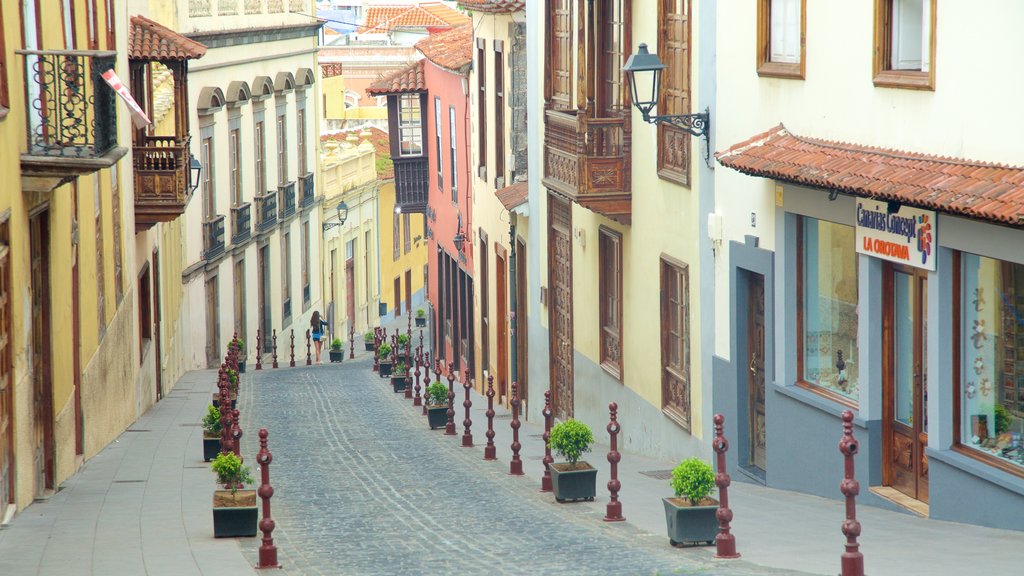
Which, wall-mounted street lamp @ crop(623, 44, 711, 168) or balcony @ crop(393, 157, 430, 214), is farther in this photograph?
balcony @ crop(393, 157, 430, 214)

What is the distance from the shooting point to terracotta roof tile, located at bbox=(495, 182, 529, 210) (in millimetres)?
23328

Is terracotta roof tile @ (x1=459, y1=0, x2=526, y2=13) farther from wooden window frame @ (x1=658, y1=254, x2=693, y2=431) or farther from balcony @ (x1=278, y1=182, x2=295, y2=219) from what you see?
balcony @ (x1=278, y1=182, x2=295, y2=219)

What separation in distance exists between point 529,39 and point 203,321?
12592mm

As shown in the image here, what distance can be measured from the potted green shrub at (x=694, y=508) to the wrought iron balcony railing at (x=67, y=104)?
565 cm

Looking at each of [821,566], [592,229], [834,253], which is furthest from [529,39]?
[821,566]

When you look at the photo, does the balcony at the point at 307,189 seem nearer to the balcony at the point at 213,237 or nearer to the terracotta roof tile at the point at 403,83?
the terracotta roof tile at the point at 403,83

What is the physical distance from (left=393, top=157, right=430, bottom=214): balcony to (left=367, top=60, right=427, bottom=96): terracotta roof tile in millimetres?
1816

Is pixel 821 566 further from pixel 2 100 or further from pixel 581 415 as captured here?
pixel 581 415

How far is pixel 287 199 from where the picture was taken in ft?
128

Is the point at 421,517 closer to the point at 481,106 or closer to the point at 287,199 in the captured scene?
the point at 481,106

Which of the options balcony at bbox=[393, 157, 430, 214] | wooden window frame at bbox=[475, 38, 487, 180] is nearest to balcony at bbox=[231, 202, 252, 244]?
balcony at bbox=[393, 157, 430, 214]

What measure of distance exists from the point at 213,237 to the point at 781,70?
69.5 ft

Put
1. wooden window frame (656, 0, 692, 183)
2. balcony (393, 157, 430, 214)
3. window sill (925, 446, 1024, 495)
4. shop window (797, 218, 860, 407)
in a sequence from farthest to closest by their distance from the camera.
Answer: balcony (393, 157, 430, 214)
wooden window frame (656, 0, 692, 183)
shop window (797, 218, 860, 407)
window sill (925, 446, 1024, 495)

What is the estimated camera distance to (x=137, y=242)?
22.6m
